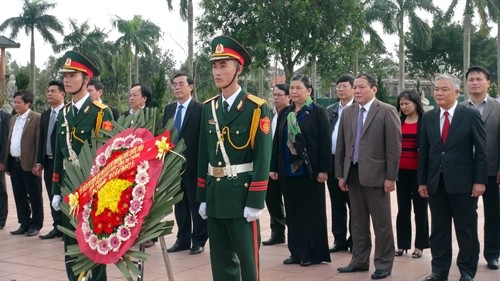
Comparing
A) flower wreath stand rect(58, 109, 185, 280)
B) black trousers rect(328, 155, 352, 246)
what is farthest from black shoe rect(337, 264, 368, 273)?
flower wreath stand rect(58, 109, 185, 280)

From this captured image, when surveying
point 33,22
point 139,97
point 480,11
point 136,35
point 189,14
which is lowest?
point 139,97

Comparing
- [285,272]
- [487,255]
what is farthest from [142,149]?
[487,255]

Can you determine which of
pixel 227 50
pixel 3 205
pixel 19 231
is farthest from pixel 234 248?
pixel 3 205

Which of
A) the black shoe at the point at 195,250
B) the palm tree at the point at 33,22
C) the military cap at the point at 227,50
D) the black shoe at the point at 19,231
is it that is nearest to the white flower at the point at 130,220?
the military cap at the point at 227,50

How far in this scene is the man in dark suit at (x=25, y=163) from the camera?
8234 millimetres

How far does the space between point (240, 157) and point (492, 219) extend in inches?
117

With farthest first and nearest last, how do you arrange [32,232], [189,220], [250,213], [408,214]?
1. [32,232]
2. [189,220]
3. [408,214]
4. [250,213]

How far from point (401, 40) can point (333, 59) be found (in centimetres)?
817

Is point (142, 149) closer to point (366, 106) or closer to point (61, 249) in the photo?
point (366, 106)

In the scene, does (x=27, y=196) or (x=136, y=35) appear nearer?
(x=27, y=196)

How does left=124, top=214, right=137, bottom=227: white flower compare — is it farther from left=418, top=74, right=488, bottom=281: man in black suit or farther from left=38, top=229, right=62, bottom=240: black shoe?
left=38, top=229, right=62, bottom=240: black shoe

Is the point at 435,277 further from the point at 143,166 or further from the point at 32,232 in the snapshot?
the point at 32,232

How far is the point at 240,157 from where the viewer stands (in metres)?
4.23

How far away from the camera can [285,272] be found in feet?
19.3
